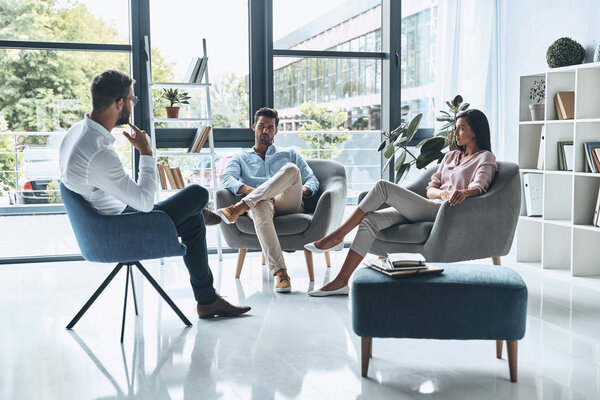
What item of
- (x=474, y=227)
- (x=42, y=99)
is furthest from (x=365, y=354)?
(x=42, y=99)

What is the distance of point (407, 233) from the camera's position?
146 inches

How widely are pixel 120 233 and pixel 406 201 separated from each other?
1672 millimetres

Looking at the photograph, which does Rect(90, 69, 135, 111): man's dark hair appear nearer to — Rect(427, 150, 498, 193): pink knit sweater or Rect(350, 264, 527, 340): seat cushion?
Rect(350, 264, 527, 340): seat cushion

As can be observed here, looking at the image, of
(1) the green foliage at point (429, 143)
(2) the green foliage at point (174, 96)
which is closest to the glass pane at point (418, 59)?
(1) the green foliage at point (429, 143)

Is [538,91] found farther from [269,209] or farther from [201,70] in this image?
[201,70]

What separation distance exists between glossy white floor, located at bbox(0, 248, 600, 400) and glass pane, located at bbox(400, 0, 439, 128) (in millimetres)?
2217

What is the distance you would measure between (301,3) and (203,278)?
3.03 m

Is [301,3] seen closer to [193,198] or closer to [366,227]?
[366,227]

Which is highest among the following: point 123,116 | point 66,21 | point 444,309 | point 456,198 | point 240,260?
point 66,21

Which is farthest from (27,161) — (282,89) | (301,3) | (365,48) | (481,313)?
(481,313)

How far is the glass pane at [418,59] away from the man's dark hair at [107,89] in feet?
10.5

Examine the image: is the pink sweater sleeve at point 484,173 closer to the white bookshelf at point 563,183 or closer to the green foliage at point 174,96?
the white bookshelf at point 563,183

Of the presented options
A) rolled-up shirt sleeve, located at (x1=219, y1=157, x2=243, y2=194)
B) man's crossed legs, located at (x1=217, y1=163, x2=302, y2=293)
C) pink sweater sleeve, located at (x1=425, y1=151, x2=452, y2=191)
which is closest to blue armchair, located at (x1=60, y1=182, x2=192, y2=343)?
man's crossed legs, located at (x1=217, y1=163, x2=302, y2=293)

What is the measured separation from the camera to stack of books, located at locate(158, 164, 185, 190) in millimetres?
4828
